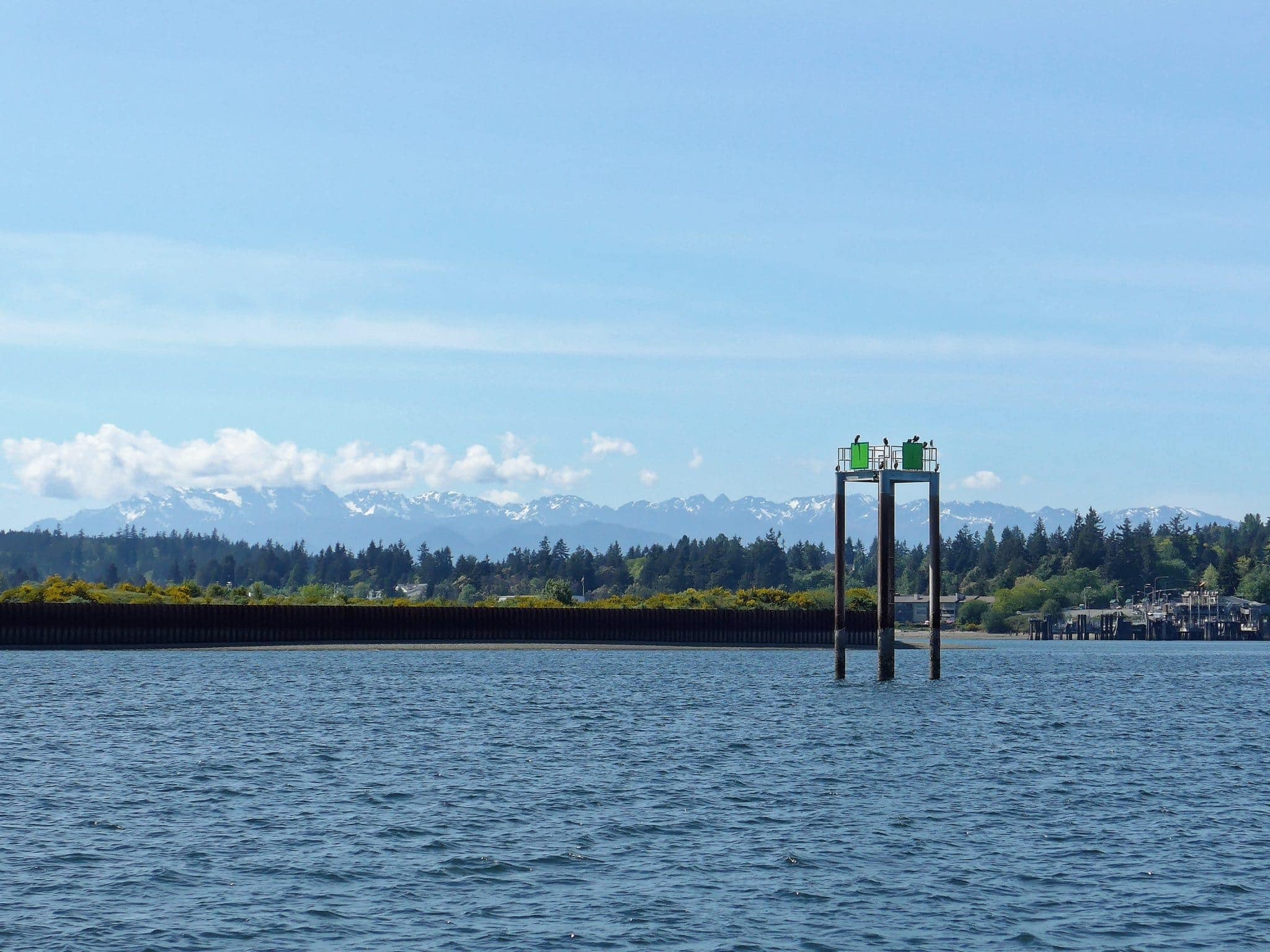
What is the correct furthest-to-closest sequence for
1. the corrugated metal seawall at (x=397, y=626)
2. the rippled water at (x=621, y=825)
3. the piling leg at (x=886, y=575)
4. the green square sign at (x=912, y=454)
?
the corrugated metal seawall at (x=397, y=626) → the green square sign at (x=912, y=454) → the piling leg at (x=886, y=575) → the rippled water at (x=621, y=825)

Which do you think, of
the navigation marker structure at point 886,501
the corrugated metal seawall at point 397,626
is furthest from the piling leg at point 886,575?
the corrugated metal seawall at point 397,626

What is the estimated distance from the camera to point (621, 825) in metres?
35.8

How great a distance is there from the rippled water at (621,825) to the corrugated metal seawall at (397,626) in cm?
5397

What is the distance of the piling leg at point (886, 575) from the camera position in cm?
8131

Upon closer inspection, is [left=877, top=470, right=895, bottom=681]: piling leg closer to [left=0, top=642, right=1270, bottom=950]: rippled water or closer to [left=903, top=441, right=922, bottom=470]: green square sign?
[left=903, top=441, right=922, bottom=470]: green square sign

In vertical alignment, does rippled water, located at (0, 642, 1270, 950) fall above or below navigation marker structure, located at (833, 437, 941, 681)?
below

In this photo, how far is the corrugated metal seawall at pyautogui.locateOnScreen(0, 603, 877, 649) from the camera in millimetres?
125375

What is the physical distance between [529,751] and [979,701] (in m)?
36.3

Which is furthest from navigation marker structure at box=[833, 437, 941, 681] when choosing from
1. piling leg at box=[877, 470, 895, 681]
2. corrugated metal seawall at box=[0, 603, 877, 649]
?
corrugated metal seawall at box=[0, 603, 877, 649]

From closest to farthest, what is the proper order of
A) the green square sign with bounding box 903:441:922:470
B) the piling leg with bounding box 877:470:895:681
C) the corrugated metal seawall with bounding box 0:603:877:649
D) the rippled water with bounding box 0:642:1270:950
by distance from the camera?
the rippled water with bounding box 0:642:1270:950, the piling leg with bounding box 877:470:895:681, the green square sign with bounding box 903:441:922:470, the corrugated metal seawall with bounding box 0:603:877:649

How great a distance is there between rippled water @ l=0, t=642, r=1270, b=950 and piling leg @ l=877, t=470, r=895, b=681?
11.0m

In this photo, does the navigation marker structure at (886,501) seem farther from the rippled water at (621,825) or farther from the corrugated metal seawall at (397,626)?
the corrugated metal seawall at (397,626)

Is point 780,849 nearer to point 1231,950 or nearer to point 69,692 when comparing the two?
point 1231,950

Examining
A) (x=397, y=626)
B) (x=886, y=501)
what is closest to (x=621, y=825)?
(x=886, y=501)
